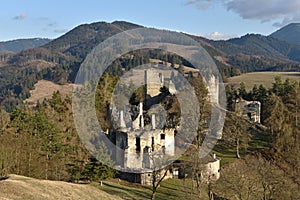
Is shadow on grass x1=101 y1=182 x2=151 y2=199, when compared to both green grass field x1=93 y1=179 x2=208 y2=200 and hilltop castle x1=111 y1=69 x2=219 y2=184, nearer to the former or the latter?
green grass field x1=93 y1=179 x2=208 y2=200

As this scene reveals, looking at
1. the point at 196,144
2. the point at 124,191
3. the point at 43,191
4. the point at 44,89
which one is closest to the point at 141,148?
the point at 124,191

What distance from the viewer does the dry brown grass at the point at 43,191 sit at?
22.8 m

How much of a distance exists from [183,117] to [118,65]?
99.1 m

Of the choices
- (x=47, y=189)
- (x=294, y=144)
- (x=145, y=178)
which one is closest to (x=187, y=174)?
(x=145, y=178)

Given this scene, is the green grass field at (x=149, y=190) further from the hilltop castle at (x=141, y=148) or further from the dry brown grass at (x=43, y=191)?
the dry brown grass at (x=43, y=191)

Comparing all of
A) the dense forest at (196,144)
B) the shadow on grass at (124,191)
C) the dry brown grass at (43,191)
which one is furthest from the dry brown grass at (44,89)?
the dry brown grass at (43,191)

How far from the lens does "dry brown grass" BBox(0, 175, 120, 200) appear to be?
22.8 metres

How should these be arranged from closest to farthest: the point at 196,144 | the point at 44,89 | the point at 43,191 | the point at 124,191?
1. the point at 43,191
2. the point at 124,191
3. the point at 196,144
4. the point at 44,89

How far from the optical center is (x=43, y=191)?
24.9 m

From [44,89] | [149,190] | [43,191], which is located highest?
[44,89]

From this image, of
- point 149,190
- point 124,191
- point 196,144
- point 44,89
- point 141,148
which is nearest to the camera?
point 124,191

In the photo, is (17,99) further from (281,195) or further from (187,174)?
(281,195)

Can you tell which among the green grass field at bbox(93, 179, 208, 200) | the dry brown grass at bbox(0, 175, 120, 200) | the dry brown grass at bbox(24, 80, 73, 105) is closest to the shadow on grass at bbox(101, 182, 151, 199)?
the green grass field at bbox(93, 179, 208, 200)

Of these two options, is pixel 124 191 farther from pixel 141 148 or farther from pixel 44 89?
pixel 44 89
